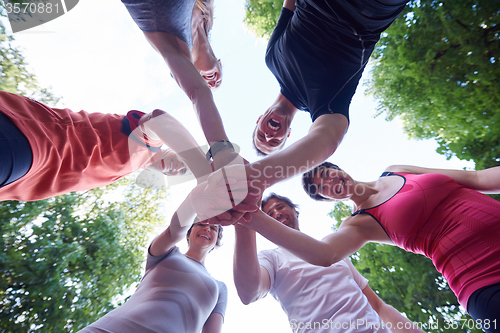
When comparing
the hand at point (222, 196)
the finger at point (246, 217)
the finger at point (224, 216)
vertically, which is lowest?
the finger at point (246, 217)

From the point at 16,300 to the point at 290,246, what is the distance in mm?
2622

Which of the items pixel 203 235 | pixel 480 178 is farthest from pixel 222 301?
pixel 480 178

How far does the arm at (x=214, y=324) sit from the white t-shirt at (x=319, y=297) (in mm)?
602

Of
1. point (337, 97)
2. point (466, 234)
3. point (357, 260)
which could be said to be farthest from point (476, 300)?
point (357, 260)

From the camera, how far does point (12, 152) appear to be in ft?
2.67

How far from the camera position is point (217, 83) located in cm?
166

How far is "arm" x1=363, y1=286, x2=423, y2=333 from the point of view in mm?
1516

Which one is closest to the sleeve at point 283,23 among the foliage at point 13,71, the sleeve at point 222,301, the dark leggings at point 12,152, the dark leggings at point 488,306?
the dark leggings at point 12,152

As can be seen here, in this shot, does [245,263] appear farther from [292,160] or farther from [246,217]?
[292,160]

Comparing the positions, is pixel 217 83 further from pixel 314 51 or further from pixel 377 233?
pixel 377 233

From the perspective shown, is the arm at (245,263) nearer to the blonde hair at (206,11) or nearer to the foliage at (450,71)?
the blonde hair at (206,11)

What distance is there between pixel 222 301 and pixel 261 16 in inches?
156

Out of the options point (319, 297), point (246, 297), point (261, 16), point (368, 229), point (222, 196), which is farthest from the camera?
point (261, 16)

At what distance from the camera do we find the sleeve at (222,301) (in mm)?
1911
